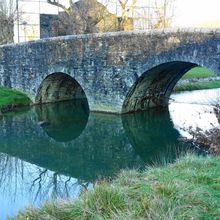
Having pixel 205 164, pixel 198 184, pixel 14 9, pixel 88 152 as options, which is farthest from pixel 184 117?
pixel 14 9

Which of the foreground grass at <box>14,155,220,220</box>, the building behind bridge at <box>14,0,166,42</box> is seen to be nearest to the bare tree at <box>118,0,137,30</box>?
the building behind bridge at <box>14,0,166,42</box>

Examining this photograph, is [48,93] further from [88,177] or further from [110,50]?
[88,177]

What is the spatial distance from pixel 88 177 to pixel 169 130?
6059 mm

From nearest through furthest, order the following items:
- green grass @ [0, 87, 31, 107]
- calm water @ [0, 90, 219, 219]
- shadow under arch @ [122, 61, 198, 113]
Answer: calm water @ [0, 90, 219, 219], shadow under arch @ [122, 61, 198, 113], green grass @ [0, 87, 31, 107]

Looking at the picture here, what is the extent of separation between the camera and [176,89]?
83.5 feet

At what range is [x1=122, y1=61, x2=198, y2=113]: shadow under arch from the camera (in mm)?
16250

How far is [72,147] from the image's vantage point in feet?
43.5

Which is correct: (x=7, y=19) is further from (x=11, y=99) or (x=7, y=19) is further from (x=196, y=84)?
(x=196, y=84)

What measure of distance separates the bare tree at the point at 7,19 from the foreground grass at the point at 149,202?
27893mm

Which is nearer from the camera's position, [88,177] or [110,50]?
[88,177]

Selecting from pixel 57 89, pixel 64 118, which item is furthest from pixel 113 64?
pixel 57 89

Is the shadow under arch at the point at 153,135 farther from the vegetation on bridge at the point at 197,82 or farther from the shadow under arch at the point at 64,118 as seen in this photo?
the vegetation on bridge at the point at 197,82

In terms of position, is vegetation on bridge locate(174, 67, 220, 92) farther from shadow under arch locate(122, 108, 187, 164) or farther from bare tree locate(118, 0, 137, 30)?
shadow under arch locate(122, 108, 187, 164)

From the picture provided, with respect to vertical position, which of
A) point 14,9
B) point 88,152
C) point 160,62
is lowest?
point 88,152
